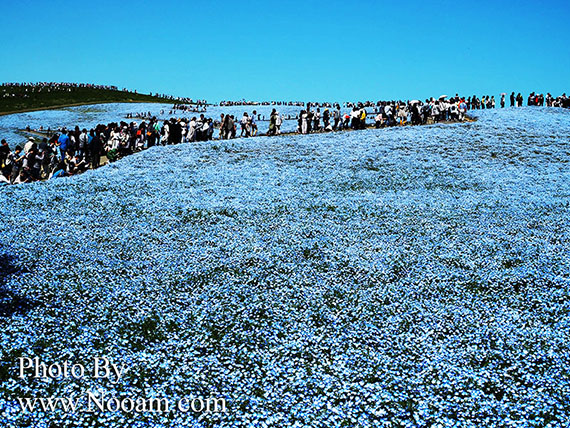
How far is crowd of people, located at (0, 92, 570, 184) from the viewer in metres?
18.6

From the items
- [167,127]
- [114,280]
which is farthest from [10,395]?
[167,127]

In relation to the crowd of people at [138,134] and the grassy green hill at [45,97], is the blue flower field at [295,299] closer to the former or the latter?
the crowd of people at [138,134]

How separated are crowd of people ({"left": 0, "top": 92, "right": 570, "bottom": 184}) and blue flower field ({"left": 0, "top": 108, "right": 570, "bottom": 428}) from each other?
255cm

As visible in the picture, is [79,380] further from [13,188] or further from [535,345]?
[13,188]

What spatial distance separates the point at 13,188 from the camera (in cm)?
1570

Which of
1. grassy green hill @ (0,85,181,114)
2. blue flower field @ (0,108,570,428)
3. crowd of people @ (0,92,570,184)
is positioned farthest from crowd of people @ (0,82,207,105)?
blue flower field @ (0,108,570,428)

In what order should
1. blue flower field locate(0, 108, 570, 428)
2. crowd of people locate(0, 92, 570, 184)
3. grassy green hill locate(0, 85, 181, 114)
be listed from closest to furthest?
1. blue flower field locate(0, 108, 570, 428)
2. crowd of people locate(0, 92, 570, 184)
3. grassy green hill locate(0, 85, 181, 114)

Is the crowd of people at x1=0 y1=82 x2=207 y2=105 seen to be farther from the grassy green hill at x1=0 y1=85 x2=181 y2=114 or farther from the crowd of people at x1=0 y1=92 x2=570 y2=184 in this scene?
the crowd of people at x1=0 y1=92 x2=570 y2=184

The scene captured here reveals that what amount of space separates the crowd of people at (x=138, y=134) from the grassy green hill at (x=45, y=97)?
2713 cm

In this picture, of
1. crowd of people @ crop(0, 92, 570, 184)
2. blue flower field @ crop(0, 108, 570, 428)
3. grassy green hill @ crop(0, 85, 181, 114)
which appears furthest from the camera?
grassy green hill @ crop(0, 85, 181, 114)

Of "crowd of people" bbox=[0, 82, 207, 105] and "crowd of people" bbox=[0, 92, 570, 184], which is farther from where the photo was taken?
"crowd of people" bbox=[0, 82, 207, 105]

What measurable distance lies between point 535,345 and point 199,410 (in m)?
5.30

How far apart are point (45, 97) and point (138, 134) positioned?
58.2 meters

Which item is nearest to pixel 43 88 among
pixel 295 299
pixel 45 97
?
pixel 45 97
